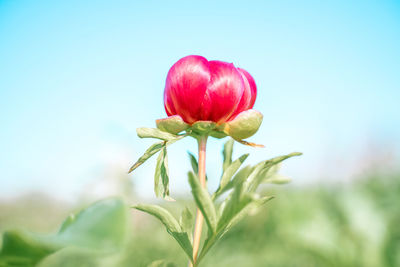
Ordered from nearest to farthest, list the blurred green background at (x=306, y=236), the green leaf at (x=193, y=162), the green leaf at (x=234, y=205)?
1. the green leaf at (x=234, y=205)
2. the green leaf at (x=193, y=162)
3. the blurred green background at (x=306, y=236)

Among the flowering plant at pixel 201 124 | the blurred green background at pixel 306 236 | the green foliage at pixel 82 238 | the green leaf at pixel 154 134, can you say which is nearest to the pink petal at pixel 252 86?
the flowering plant at pixel 201 124

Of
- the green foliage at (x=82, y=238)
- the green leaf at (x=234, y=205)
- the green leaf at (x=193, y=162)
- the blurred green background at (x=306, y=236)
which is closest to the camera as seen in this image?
the green foliage at (x=82, y=238)

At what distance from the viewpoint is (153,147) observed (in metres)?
0.40

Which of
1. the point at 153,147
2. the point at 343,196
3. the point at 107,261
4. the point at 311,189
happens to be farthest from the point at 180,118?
the point at 311,189

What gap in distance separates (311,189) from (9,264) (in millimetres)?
2822

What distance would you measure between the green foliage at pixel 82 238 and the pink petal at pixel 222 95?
0.20 m

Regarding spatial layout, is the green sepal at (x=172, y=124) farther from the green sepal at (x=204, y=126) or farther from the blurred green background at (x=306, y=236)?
the blurred green background at (x=306, y=236)

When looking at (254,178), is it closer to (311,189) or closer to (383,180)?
(383,180)

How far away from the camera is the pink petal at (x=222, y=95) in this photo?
0.41 meters

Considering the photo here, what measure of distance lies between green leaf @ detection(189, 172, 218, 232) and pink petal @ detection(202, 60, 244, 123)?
0.11 m

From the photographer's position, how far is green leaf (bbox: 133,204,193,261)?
383 millimetres

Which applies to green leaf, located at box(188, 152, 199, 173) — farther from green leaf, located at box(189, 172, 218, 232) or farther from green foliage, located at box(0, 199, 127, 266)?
green foliage, located at box(0, 199, 127, 266)

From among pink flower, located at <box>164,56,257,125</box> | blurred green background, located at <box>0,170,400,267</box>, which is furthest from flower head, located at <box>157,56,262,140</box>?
blurred green background, located at <box>0,170,400,267</box>

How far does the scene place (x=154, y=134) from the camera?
0.40 m
